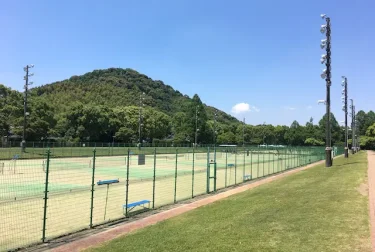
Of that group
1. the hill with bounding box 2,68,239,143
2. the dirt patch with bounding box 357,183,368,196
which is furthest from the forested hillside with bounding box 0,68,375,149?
the dirt patch with bounding box 357,183,368,196

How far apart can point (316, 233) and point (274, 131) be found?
156174mm

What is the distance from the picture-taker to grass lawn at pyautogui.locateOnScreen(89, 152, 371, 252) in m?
7.27

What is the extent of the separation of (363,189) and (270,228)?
6562 millimetres

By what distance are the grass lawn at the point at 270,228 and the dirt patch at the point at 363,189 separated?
0.37 feet

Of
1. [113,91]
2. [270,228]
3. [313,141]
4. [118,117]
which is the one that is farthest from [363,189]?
[113,91]

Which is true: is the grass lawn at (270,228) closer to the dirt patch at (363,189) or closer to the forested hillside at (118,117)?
the dirt patch at (363,189)

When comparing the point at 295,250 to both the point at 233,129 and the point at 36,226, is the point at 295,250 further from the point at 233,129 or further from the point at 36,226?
the point at 233,129

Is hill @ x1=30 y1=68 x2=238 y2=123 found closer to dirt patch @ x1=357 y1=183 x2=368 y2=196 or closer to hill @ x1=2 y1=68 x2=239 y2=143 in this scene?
hill @ x1=2 y1=68 x2=239 y2=143

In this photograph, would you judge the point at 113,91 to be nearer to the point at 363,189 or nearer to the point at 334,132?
the point at 334,132

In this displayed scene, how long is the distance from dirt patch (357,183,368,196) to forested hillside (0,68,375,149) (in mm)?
63117

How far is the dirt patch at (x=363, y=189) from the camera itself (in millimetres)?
12289

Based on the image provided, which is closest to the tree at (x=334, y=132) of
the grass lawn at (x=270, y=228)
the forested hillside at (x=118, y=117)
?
the forested hillside at (x=118, y=117)

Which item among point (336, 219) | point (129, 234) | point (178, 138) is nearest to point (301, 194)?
point (336, 219)

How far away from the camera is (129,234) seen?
982 cm
